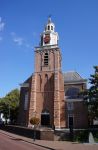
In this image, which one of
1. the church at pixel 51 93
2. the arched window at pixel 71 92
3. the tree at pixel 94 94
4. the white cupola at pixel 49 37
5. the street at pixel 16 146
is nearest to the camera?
the street at pixel 16 146

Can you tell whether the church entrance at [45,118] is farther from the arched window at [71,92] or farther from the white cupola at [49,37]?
the white cupola at [49,37]

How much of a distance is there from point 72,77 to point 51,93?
7167 mm

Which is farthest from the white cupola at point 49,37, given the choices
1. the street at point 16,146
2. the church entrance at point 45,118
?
the street at point 16,146

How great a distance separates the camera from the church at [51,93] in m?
45.8

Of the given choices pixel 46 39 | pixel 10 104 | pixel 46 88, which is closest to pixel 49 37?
pixel 46 39

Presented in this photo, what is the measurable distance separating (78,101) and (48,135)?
20.4m

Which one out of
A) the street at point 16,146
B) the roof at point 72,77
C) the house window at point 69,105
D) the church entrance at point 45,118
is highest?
the roof at point 72,77

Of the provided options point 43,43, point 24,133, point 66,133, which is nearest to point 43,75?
point 43,43

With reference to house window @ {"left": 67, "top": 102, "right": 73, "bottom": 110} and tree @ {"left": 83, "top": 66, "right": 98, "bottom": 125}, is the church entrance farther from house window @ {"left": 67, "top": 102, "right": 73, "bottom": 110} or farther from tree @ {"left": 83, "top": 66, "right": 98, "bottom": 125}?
tree @ {"left": 83, "top": 66, "right": 98, "bottom": 125}

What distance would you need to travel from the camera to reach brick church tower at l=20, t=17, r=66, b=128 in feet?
150

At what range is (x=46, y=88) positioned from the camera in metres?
48.2

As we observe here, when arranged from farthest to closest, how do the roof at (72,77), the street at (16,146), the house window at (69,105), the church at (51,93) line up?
the roof at (72,77)
the house window at (69,105)
the church at (51,93)
the street at (16,146)

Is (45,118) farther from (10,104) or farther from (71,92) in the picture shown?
(10,104)

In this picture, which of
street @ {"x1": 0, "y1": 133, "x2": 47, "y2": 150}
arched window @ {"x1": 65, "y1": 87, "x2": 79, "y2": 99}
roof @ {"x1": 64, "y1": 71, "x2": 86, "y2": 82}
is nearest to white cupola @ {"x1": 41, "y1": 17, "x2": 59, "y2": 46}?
roof @ {"x1": 64, "y1": 71, "x2": 86, "y2": 82}
